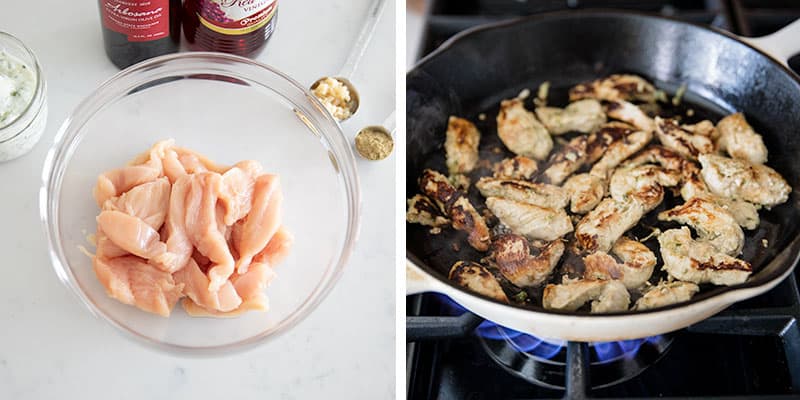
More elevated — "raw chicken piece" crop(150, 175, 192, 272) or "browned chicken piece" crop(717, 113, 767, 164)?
"browned chicken piece" crop(717, 113, 767, 164)

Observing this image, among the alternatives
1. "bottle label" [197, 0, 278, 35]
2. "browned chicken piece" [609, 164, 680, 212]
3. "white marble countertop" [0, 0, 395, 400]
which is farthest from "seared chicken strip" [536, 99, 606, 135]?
"bottle label" [197, 0, 278, 35]

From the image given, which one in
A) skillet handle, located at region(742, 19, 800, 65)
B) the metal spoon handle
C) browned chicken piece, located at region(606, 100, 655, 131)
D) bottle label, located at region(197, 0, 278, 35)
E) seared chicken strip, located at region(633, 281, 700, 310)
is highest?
skillet handle, located at region(742, 19, 800, 65)

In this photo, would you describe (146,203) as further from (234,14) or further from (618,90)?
(618,90)

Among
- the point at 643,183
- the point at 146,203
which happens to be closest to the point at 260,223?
the point at 146,203

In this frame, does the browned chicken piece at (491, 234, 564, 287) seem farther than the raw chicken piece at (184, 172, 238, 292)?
Yes

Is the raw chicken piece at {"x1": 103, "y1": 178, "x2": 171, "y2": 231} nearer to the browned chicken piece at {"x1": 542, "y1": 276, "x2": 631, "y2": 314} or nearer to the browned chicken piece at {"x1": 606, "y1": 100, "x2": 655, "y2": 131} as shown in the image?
the browned chicken piece at {"x1": 542, "y1": 276, "x2": 631, "y2": 314}

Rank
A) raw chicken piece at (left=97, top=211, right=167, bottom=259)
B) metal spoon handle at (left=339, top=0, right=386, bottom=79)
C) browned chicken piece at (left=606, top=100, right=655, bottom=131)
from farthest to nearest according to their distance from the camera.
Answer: browned chicken piece at (left=606, top=100, right=655, bottom=131) < metal spoon handle at (left=339, top=0, right=386, bottom=79) < raw chicken piece at (left=97, top=211, right=167, bottom=259)
